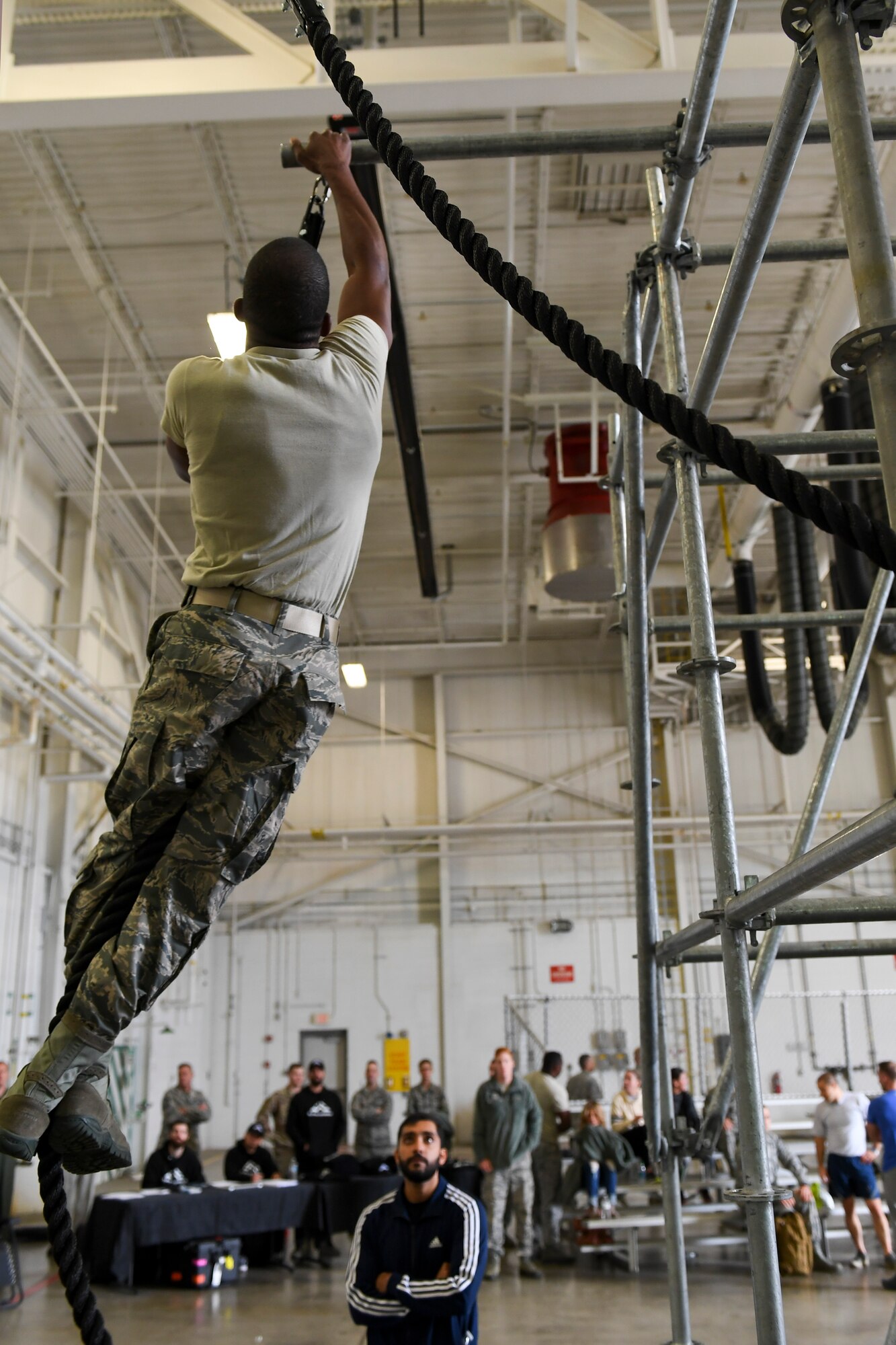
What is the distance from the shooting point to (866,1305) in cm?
761

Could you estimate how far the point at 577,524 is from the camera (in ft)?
36.9

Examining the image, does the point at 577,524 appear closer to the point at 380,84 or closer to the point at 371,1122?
the point at 380,84

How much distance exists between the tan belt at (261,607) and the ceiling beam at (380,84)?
15.5 feet

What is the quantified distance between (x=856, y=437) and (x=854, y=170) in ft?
4.63

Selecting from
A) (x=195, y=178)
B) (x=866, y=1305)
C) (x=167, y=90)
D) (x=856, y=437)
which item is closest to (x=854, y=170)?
(x=856, y=437)

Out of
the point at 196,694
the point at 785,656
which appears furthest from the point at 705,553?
the point at 785,656

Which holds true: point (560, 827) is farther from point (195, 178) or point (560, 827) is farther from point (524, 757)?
point (195, 178)

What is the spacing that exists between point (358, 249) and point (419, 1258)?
439 cm

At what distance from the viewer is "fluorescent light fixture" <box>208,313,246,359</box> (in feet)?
22.2

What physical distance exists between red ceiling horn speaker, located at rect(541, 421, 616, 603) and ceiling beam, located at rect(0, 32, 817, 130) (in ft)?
16.2

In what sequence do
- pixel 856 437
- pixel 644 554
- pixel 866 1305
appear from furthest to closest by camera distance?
pixel 866 1305 < pixel 644 554 < pixel 856 437

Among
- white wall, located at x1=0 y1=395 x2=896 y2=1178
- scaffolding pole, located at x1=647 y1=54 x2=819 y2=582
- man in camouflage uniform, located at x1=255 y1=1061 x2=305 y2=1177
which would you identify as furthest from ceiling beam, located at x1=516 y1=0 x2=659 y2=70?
white wall, located at x1=0 y1=395 x2=896 y2=1178

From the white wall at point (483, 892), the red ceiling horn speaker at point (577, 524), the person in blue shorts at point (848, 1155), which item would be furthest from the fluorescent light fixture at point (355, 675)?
the person in blue shorts at point (848, 1155)

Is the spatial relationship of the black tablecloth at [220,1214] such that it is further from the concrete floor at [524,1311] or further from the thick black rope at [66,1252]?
the thick black rope at [66,1252]
